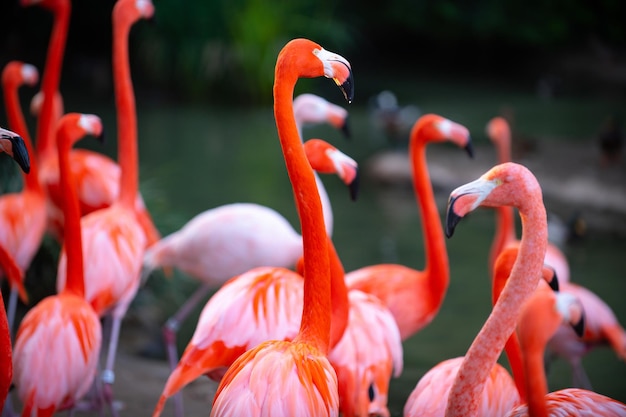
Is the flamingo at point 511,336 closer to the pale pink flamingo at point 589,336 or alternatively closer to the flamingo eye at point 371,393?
the flamingo eye at point 371,393

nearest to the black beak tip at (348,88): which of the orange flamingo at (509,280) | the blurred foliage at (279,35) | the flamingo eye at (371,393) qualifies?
the orange flamingo at (509,280)

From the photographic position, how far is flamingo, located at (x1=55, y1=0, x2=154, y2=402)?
110 inches

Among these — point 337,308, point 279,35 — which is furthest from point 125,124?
point 279,35

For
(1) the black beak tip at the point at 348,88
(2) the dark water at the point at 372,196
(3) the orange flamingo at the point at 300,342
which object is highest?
(1) the black beak tip at the point at 348,88

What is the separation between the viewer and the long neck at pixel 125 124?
3.18 metres

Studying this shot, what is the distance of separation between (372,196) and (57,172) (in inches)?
143

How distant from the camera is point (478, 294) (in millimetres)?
4523

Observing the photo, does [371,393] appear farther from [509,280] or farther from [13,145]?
[13,145]

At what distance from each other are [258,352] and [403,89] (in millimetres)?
9886

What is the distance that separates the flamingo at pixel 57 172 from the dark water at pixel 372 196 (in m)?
0.60

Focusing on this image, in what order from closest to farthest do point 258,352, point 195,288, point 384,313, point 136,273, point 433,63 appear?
1. point 258,352
2. point 384,313
3. point 136,273
4. point 195,288
5. point 433,63

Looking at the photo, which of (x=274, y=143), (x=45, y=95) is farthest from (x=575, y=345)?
(x=274, y=143)

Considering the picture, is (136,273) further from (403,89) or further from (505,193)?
(403,89)

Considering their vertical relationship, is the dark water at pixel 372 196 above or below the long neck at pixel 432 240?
below
